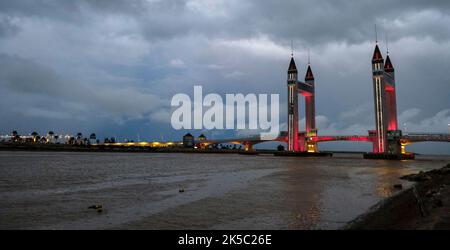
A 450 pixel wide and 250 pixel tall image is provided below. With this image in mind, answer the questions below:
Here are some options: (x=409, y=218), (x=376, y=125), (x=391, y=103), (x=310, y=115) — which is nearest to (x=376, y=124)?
(x=376, y=125)

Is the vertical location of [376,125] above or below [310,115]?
below

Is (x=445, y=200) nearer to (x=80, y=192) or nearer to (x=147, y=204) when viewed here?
(x=147, y=204)

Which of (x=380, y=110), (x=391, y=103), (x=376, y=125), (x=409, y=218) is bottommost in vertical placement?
(x=409, y=218)

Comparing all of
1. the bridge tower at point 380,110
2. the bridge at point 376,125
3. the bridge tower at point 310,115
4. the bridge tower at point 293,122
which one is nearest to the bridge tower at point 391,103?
the bridge at point 376,125

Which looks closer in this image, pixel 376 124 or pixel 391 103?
pixel 376 124

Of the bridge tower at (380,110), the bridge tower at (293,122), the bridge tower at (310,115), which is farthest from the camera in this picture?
the bridge tower at (310,115)

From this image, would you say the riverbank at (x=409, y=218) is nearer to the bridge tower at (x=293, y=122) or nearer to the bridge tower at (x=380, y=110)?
the bridge tower at (x=380, y=110)

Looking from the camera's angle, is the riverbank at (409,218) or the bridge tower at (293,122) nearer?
the riverbank at (409,218)

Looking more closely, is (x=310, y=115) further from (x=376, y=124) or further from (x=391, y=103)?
(x=376, y=124)

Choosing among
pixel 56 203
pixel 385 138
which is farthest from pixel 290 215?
pixel 385 138

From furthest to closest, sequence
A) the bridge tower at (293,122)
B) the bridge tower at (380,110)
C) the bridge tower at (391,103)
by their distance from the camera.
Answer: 1. the bridge tower at (293,122)
2. the bridge tower at (391,103)
3. the bridge tower at (380,110)

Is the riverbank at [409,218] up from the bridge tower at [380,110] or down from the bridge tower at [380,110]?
down

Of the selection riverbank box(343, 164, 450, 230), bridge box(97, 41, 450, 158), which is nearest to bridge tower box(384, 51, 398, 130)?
bridge box(97, 41, 450, 158)
